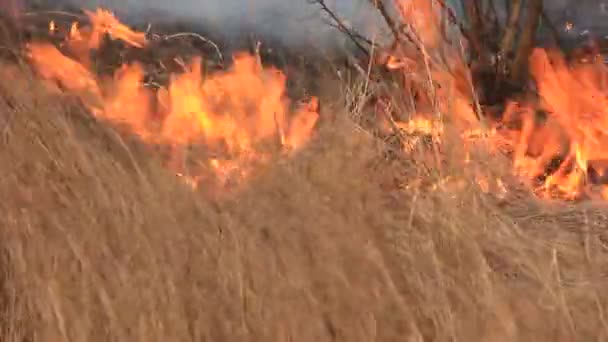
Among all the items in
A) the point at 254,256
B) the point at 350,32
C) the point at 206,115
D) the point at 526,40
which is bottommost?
the point at 254,256

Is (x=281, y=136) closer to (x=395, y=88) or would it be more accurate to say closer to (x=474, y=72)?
(x=395, y=88)

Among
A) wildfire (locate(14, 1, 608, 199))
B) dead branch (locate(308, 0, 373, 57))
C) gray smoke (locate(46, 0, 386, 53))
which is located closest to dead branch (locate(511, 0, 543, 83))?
wildfire (locate(14, 1, 608, 199))

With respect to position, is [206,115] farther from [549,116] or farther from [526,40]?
[526,40]

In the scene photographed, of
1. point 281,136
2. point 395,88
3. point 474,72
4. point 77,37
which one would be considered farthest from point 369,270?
point 474,72

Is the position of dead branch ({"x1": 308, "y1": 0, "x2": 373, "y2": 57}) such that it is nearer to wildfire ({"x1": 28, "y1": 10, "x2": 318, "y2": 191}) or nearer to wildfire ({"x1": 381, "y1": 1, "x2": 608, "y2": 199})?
wildfire ({"x1": 381, "y1": 1, "x2": 608, "y2": 199})

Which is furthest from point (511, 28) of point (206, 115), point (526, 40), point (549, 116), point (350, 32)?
point (206, 115)

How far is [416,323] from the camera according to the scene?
1.67m

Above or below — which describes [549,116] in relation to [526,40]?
below

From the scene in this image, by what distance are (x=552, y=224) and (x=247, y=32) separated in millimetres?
2638

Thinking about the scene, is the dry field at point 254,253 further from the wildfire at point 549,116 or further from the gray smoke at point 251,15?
the gray smoke at point 251,15

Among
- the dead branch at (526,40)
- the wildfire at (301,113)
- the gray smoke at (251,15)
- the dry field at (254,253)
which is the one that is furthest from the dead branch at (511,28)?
the dry field at (254,253)

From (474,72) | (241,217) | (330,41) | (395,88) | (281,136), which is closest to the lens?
(241,217)

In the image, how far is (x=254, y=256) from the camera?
67.9 inches

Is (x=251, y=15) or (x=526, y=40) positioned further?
(x=251, y=15)
